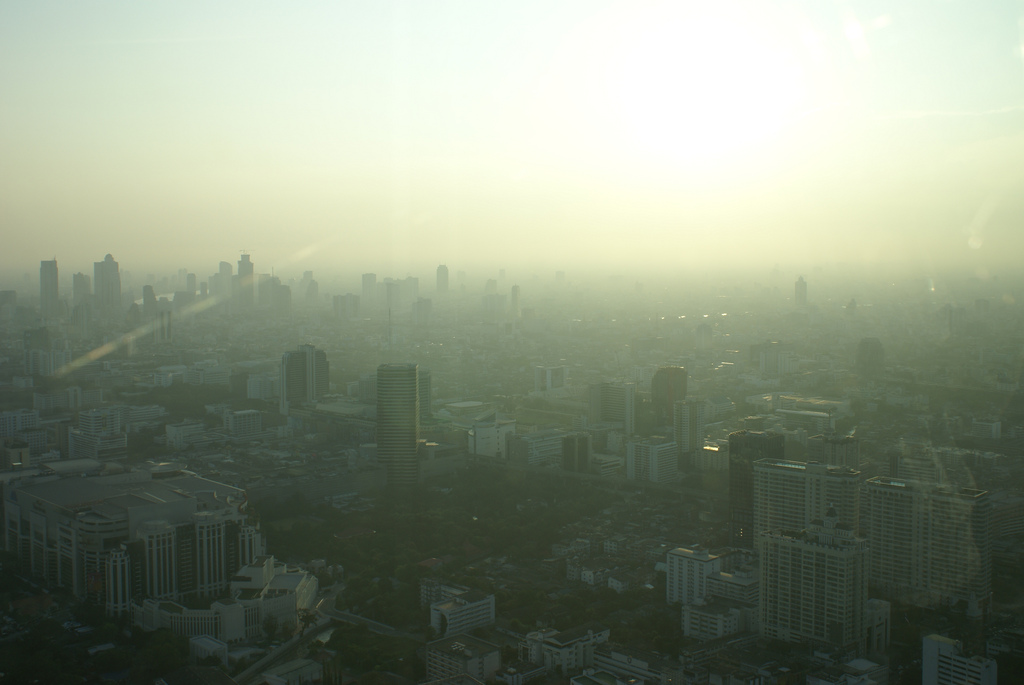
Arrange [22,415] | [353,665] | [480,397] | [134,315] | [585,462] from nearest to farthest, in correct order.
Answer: [353,665]
[585,462]
[22,415]
[480,397]
[134,315]

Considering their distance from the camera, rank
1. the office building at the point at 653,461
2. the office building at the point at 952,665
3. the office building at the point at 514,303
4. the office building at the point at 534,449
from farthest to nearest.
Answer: the office building at the point at 514,303
the office building at the point at 534,449
the office building at the point at 653,461
the office building at the point at 952,665

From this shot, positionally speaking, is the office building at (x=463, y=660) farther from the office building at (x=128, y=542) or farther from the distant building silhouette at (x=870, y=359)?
the distant building silhouette at (x=870, y=359)

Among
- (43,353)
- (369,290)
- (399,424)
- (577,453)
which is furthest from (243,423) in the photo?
(369,290)

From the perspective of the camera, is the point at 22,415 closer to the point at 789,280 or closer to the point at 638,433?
the point at 638,433

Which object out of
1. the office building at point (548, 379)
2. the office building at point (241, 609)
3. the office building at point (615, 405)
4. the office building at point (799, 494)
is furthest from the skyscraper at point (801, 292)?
the office building at point (241, 609)

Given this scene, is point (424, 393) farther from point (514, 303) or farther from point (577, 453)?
point (514, 303)

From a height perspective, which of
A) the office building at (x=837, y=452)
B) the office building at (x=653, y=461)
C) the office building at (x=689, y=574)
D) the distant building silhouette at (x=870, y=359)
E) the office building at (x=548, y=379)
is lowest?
the office building at (x=689, y=574)

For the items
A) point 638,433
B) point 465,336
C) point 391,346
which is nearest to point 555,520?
point 638,433
